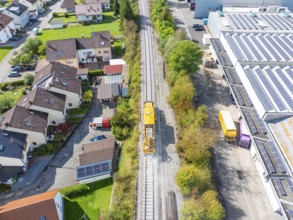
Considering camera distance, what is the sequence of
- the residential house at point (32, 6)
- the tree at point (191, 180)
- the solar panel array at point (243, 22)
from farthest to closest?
the residential house at point (32, 6), the solar panel array at point (243, 22), the tree at point (191, 180)

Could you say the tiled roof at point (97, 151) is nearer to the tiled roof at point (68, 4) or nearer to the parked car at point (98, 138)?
the parked car at point (98, 138)

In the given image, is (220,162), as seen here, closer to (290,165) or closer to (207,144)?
(207,144)

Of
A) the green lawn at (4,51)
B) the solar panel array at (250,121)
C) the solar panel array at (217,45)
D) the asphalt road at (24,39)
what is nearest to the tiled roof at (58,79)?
the asphalt road at (24,39)

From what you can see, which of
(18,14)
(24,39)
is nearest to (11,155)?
(24,39)

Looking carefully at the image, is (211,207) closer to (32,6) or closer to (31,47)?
(31,47)

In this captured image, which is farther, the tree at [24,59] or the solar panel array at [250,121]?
the tree at [24,59]

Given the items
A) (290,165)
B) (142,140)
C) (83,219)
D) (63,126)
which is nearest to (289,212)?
(290,165)
